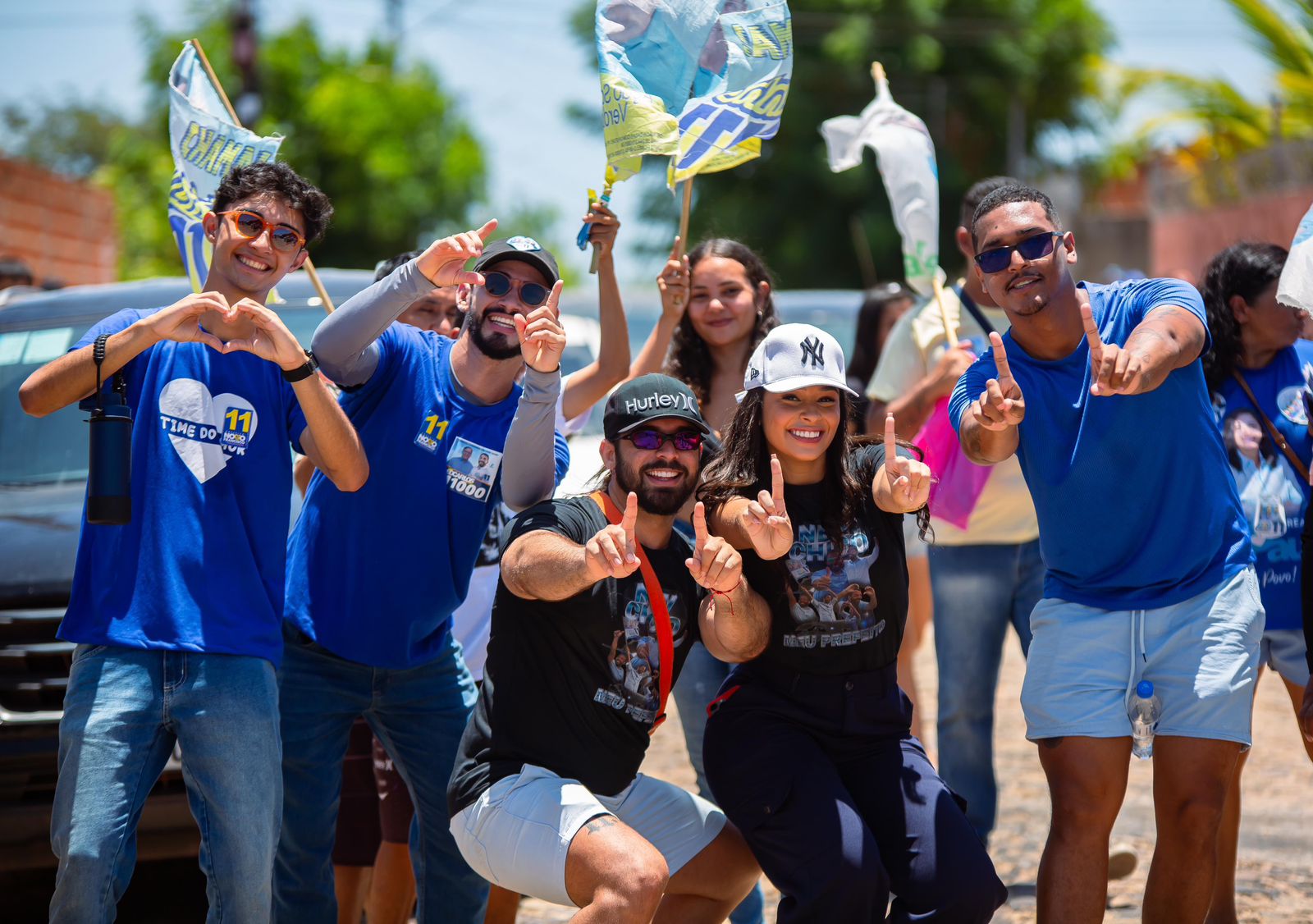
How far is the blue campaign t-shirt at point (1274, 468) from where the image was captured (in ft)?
15.8

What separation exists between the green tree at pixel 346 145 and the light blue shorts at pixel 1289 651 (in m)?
23.1

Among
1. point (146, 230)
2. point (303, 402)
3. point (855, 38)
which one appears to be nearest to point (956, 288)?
point (303, 402)

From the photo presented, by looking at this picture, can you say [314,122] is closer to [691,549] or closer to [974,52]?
[974,52]

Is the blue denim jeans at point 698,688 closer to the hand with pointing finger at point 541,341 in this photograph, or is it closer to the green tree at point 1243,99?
the hand with pointing finger at point 541,341

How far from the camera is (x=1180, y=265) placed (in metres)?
18.3

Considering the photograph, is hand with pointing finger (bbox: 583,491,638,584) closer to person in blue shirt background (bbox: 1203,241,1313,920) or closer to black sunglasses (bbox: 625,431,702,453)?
black sunglasses (bbox: 625,431,702,453)

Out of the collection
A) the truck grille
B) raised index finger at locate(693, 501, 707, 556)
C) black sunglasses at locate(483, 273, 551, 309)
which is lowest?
the truck grille

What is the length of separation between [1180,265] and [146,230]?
1761cm

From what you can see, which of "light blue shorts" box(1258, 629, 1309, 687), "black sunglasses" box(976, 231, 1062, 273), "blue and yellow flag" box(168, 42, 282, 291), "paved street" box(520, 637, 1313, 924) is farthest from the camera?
"paved street" box(520, 637, 1313, 924)

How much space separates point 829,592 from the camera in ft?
13.5

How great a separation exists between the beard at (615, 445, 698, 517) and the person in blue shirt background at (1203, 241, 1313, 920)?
193 cm

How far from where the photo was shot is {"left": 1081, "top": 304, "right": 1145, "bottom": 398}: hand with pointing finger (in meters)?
3.71

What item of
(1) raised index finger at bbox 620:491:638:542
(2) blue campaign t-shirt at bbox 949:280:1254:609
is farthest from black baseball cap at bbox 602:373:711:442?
(2) blue campaign t-shirt at bbox 949:280:1254:609

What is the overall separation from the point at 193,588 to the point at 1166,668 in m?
2.63
